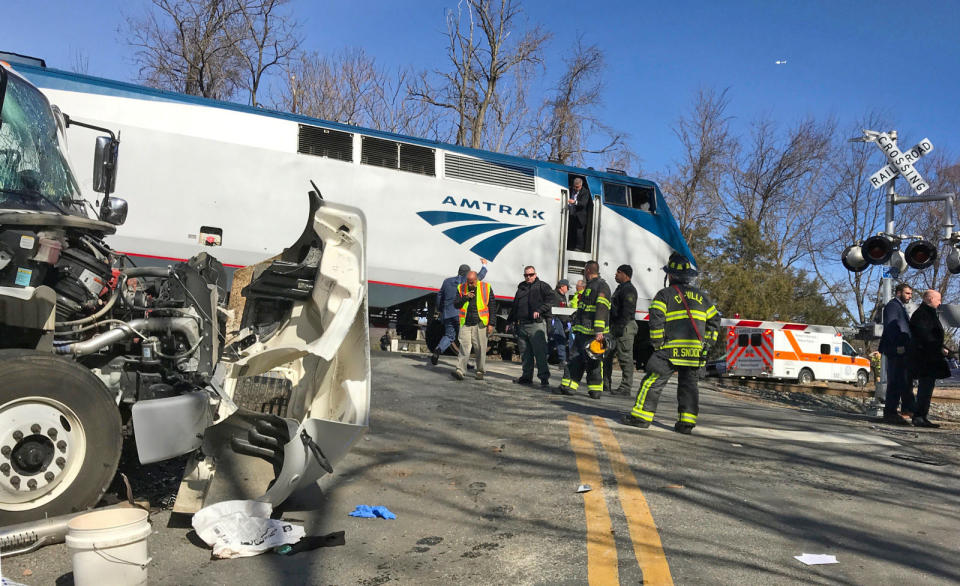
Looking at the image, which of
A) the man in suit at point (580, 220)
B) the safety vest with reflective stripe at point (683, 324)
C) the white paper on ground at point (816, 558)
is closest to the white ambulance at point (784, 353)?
the man in suit at point (580, 220)

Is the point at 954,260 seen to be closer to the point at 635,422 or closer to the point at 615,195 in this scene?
the point at 615,195

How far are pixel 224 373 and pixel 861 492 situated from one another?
4.80 meters

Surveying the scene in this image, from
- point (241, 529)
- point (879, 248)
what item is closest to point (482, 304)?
point (879, 248)

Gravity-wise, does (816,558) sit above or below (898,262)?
below

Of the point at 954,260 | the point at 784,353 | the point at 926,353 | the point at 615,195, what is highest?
the point at 615,195

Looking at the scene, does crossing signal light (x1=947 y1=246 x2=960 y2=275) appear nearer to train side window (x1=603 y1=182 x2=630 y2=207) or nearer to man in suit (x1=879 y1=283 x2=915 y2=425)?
man in suit (x1=879 y1=283 x2=915 y2=425)

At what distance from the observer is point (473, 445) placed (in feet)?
22.0

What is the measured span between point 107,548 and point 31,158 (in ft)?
9.04

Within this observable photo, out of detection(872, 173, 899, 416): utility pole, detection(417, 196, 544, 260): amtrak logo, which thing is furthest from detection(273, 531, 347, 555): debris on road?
detection(417, 196, 544, 260): amtrak logo

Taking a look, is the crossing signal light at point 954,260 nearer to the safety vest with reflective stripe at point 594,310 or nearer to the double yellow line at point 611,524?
the safety vest with reflective stripe at point 594,310

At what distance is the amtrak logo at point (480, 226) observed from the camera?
569 inches

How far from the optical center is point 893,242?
11.1m

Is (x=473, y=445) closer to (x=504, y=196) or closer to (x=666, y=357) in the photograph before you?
(x=666, y=357)

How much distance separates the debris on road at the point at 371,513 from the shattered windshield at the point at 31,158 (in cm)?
267
